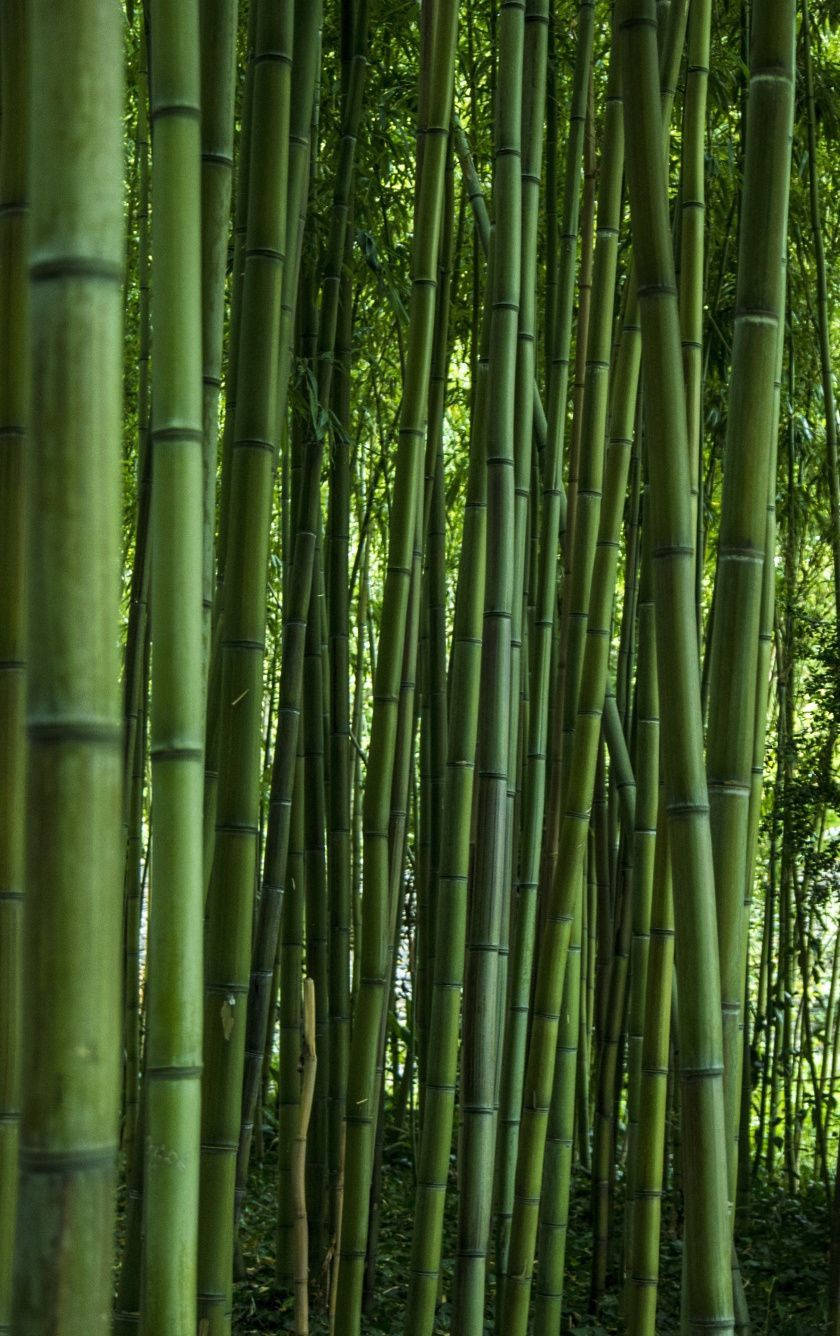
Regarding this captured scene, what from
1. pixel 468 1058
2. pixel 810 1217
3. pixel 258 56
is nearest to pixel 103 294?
pixel 258 56

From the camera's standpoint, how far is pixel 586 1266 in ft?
12.7

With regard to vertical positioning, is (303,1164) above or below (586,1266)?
above

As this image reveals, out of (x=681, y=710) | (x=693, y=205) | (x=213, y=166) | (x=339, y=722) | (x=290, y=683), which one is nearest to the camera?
(x=681, y=710)

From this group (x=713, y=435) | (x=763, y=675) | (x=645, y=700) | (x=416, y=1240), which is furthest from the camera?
(x=713, y=435)

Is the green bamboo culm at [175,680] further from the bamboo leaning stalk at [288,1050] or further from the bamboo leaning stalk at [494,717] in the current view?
the bamboo leaning stalk at [288,1050]

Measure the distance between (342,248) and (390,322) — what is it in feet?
6.86

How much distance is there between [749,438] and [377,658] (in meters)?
1.08

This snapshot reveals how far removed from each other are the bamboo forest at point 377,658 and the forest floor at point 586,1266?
33mm

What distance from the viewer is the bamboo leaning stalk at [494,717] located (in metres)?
1.63

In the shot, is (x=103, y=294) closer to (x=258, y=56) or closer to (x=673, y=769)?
(x=673, y=769)

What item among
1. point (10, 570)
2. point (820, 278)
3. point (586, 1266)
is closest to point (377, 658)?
point (10, 570)

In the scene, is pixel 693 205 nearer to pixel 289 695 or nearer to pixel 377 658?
pixel 377 658

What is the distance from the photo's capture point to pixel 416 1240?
2.01 meters

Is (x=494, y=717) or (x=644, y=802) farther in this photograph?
(x=644, y=802)
